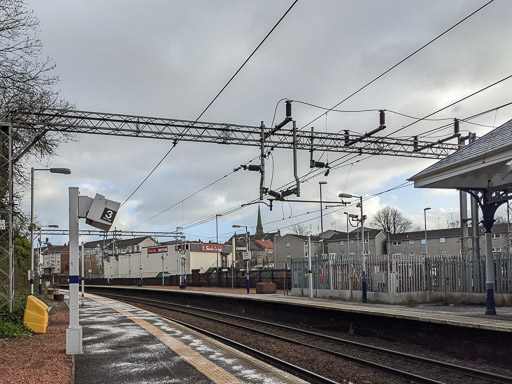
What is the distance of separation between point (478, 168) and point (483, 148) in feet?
2.27

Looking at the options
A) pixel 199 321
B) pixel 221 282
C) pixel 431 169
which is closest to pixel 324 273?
pixel 199 321

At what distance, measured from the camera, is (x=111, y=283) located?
75.1 meters

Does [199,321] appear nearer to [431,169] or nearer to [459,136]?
[431,169]

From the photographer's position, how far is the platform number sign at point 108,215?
1017cm

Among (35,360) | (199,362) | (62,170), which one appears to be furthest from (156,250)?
(199,362)

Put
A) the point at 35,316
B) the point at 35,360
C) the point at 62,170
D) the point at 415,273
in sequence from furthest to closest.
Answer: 1. the point at 415,273
2. the point at 62,170
3. the point at 35,316
4. the point at 35,360

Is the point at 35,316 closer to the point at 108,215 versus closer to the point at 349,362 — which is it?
the point at 108,215

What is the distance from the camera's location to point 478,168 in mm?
13820

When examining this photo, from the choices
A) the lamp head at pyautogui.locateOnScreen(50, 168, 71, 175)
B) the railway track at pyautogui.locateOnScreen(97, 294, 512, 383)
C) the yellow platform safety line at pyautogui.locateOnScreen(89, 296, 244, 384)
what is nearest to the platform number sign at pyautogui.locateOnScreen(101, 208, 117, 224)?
the yellow platform safety line at pyautogui.locateOnScreen(89, 296, 244, 384)

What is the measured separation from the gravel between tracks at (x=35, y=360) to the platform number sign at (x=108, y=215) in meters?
2.75

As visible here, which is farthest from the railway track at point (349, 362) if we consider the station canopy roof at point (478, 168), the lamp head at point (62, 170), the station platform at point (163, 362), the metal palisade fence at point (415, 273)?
the lamp head at point (62, 170)

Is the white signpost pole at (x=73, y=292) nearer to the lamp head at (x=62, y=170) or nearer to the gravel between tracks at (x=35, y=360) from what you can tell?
the gravel between tracks at (x=35, y=360)

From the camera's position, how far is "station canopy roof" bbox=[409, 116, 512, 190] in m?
13.1

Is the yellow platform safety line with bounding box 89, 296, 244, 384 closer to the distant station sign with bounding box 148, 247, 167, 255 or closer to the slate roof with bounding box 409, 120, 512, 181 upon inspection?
the slate roof with bounding box 409, 120, 512, 181
